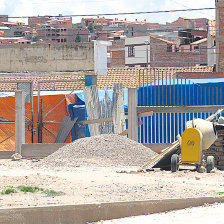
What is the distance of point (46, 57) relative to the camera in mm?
30969

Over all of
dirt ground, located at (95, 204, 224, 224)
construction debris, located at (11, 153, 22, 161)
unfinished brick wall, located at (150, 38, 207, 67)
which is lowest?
construction debris, located at (11, 153, 22, 161)

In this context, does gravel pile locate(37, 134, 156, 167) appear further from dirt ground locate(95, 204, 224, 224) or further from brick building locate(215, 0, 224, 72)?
brick building locate(215, 0, 224, 72)

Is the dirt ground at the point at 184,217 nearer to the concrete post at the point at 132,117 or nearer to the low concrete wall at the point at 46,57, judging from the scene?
the concrete post at the point at 132,117

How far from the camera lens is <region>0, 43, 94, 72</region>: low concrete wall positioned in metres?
30.7

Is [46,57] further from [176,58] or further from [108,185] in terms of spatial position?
[176,58]

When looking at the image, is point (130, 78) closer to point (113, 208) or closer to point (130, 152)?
point (130, 152)

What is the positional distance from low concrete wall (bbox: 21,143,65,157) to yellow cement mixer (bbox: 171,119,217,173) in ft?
16.5

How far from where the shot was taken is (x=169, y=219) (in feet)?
28.5

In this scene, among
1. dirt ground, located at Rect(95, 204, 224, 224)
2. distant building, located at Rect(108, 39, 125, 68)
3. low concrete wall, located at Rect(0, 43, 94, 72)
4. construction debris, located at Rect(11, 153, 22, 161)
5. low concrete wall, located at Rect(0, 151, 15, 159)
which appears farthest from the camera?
distant building, located at Rect(108, 39, 125, 68)

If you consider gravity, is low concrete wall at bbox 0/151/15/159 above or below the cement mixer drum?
below

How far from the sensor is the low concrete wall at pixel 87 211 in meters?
8.37

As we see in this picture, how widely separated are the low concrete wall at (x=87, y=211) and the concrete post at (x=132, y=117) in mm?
8170

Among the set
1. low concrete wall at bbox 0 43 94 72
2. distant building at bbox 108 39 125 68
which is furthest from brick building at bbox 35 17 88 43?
low concrete wall at bbox 0 43 94 72

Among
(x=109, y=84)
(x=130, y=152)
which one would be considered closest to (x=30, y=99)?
(x=130, y=152)
